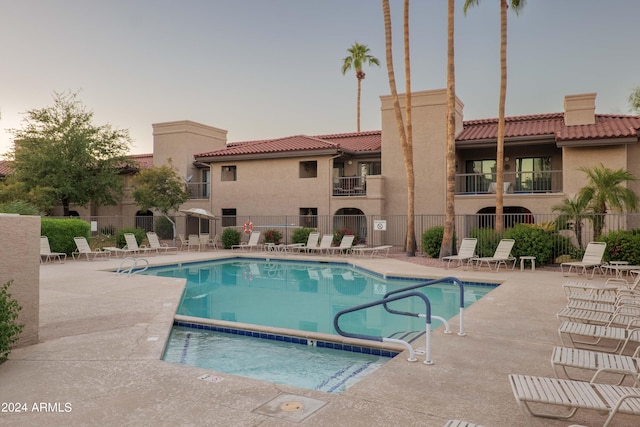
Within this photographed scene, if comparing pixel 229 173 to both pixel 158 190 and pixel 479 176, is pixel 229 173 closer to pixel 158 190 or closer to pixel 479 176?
pixel 158 190

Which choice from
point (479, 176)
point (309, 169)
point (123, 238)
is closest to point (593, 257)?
point (479, 176)

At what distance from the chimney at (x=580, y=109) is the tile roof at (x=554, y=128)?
14.8 inches

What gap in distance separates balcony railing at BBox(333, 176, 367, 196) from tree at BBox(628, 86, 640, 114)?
62.0ft

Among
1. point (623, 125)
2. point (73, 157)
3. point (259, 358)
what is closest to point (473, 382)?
point (259, 358)

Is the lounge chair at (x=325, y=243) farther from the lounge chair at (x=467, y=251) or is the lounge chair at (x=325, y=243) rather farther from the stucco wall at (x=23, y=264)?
the stucco wall at (x=23, y=264)

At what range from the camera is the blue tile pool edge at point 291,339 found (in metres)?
6.67

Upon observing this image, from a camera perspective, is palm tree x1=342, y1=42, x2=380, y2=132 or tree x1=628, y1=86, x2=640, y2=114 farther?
palm tree x1=342, y1=42, x2=380, y2=132

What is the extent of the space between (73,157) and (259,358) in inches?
1054

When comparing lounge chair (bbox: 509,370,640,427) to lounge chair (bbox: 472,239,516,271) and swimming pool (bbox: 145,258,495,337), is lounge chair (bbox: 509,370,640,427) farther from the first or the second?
lounge chair (bbox: 472,239,516,271)

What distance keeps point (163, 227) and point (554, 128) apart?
23.2 m

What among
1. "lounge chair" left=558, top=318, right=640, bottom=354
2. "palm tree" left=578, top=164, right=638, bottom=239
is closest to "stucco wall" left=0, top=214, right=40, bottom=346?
"lounge chair" left=558, top=318, right=640, bottom=354

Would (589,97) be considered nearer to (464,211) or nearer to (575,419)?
(464,211)

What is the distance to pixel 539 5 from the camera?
19.0 m

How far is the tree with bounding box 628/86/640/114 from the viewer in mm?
29688
